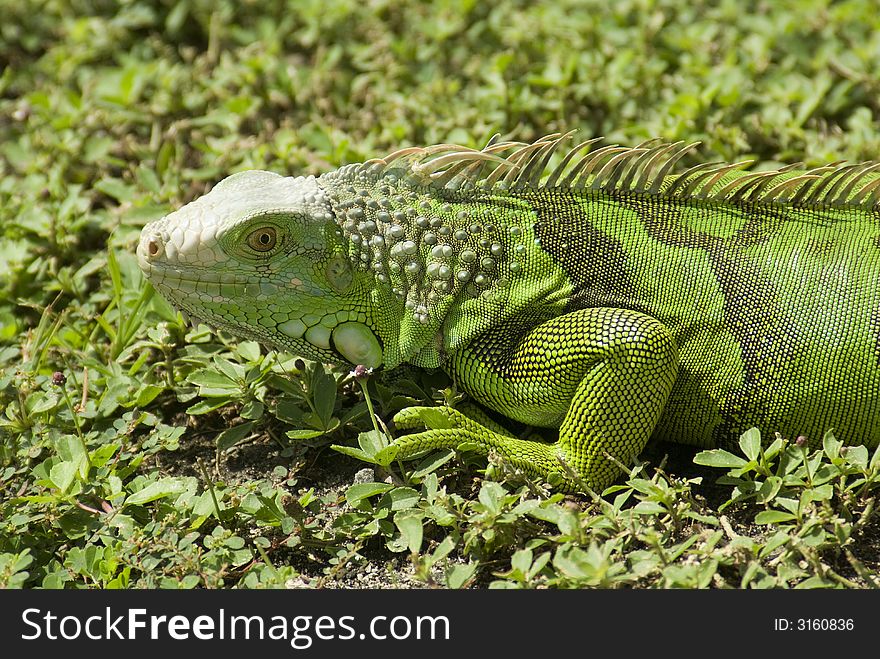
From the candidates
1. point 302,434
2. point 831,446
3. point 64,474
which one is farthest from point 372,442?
point 831,446

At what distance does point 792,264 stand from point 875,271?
338 millimetres

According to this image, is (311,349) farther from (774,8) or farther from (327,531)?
(774,8)

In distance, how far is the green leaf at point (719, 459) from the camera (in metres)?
4.09

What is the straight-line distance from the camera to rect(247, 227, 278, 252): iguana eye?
4285mm

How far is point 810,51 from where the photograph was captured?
23.2 ft

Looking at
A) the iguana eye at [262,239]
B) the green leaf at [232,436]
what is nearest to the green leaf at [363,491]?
the green leaf at [232,436]

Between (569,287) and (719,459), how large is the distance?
975 millimetres

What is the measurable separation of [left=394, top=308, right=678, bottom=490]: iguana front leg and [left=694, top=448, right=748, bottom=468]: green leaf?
0.81 ft

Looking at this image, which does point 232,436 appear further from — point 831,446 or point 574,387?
point 831,446

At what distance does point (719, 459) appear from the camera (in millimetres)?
4117

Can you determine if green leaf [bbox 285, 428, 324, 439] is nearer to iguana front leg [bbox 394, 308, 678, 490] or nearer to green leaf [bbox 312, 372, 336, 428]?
green leaf [bbox 312, 372, 336, 428]

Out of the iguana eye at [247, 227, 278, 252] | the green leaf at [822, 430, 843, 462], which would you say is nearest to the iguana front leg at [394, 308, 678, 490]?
the green leaf at [822, 430, 843, 462]

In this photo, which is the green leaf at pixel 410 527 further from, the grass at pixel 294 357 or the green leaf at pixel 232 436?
the green leaf at pixel 232 436
